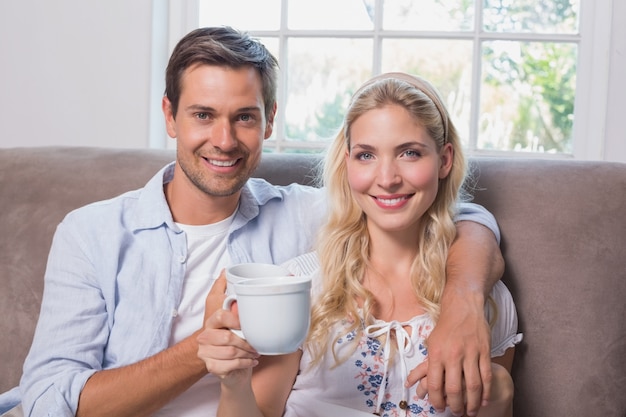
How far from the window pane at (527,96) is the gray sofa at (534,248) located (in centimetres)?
90

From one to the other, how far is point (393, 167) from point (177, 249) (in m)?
0.53

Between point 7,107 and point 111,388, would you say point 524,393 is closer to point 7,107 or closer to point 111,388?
point 111,388

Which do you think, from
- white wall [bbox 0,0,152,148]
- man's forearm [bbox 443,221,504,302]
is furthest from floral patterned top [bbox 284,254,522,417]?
white wall [bbox 0,0,152,148]

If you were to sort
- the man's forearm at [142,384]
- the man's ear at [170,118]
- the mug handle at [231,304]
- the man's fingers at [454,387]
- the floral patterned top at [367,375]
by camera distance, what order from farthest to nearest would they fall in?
the man's ear at [170,118] → the floral patterned top at [367,375] → the man's forearm at [142,384] → the man's fingers at [454,387] → the mug handle at [231,304]

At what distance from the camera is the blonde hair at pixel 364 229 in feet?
→ 5.51

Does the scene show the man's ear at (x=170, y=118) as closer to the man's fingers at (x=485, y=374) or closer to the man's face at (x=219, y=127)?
the man's face at (x=219, y=127)

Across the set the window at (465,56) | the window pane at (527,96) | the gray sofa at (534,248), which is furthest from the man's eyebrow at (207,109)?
the window pane at (527,96)

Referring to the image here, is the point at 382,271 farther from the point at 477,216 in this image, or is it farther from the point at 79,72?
the point at 79,72

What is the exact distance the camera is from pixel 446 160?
1.77 meters

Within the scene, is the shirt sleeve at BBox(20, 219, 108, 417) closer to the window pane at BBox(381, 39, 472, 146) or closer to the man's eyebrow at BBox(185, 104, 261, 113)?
the man's eyebrow at BBox(185, 104, 261, 113)

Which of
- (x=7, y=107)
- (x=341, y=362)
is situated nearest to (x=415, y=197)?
(x=341, y=362)

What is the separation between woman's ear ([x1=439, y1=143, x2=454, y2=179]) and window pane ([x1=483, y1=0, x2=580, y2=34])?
49.4 inches

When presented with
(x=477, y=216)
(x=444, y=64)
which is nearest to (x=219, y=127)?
(x=477, y=216)

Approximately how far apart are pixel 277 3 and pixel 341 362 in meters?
1.72
